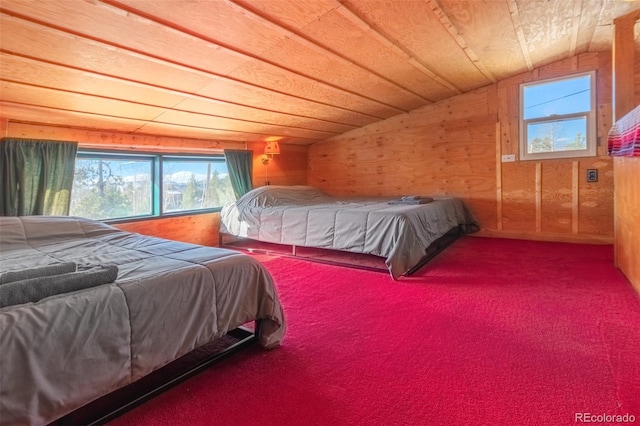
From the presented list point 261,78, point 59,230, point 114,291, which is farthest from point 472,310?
point 59,230

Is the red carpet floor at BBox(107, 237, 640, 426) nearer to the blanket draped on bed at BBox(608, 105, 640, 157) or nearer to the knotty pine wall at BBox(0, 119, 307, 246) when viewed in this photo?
the blanket draped on bed at BBox(608, 105, 640, 157)

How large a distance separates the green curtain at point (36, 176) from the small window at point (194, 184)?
42.9 inches

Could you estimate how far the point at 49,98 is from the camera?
2660mm

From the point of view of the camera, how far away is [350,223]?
350 cm

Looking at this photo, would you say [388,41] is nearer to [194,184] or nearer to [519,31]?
[519,31]

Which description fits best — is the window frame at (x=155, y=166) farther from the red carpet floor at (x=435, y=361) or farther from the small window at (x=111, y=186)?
the red carpet floor at (x=435, y=361)

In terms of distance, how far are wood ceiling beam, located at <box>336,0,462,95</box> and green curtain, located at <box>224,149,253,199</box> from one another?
8.51ft

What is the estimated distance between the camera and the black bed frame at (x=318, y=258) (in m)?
3.47

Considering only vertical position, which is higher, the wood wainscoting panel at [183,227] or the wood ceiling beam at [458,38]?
the wood ceiling beam at [458,38]

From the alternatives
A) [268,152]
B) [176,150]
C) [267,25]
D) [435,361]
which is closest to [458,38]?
[267,25]

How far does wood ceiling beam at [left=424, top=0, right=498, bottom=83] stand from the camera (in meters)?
2.57

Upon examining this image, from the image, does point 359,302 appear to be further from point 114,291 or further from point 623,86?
point 623,86

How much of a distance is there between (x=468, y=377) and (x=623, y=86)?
9.67 ft

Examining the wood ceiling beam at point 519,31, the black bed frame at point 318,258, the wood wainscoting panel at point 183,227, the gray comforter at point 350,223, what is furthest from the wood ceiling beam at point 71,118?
the wood ceiling beam at point 519,31
